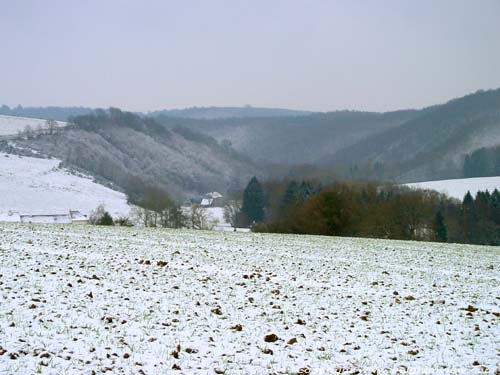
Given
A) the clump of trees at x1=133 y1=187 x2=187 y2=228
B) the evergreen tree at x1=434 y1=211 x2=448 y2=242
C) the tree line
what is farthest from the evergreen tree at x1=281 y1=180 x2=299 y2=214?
the evergreen tree at x1=434 y1=211 x2=448 y2=242

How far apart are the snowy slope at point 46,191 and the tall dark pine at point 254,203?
35.5 m

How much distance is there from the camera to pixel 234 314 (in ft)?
41.9

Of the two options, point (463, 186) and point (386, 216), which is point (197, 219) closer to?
point (386, 216)

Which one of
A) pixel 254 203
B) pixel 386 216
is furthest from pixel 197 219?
pixel 386 216

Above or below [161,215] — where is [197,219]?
below

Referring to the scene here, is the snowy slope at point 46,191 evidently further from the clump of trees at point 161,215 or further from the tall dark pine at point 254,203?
the tall dark pine at point 254,203

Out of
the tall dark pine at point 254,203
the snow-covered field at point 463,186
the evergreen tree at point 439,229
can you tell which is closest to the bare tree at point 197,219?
the tall dark pine at point 254,203

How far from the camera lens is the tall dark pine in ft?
424

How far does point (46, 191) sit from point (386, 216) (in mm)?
113146

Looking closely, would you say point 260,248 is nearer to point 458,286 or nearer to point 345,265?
point 345,265

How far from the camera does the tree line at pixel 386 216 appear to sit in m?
55.3

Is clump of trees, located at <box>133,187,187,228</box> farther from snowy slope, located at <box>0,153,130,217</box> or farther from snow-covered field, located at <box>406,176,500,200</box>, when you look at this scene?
snow-covered field, located at <box>406,176,500,200</box>

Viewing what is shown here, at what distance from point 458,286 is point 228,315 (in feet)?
31.2

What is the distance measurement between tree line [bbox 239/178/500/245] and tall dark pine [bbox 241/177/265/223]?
17.1m
